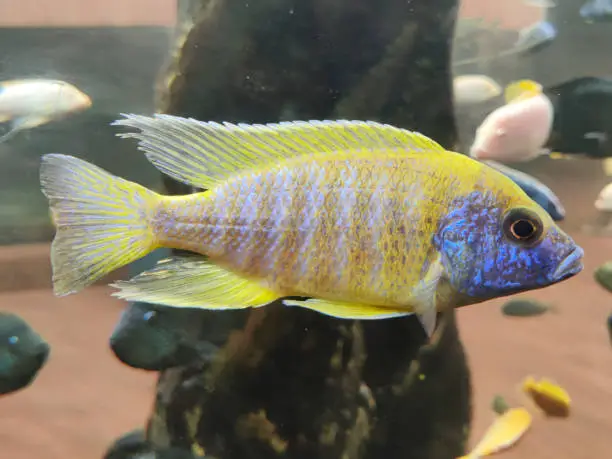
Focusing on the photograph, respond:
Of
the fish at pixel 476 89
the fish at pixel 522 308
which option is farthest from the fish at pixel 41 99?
the fish at pixel 522 308

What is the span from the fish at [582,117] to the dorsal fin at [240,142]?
1184mm

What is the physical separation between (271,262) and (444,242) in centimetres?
27

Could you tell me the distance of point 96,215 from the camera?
A: 0.85 meters

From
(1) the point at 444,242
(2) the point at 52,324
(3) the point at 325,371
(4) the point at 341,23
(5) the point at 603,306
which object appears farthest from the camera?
(5) the point at 603,306

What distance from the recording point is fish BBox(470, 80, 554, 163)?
1767mm

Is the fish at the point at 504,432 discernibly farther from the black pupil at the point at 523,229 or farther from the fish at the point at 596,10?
the fish at the point at 596,10

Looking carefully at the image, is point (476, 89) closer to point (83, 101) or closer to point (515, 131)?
point (515, 131)

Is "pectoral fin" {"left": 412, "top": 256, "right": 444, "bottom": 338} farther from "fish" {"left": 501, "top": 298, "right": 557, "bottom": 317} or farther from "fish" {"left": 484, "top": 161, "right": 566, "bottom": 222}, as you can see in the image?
"fish" {"left": 501, "top": 298, "right": 557, "bottom": 317}

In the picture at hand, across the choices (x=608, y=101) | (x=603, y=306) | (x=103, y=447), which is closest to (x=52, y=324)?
(x=103, y=447)

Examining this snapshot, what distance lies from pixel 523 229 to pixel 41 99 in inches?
60.5

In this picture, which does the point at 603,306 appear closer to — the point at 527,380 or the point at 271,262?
the point at 527,380

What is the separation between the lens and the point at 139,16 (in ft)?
5.79

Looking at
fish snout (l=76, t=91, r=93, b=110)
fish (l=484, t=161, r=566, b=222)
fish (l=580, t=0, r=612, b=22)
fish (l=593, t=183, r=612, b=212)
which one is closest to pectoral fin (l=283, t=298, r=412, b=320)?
fish (l=484, t=161, r=566, b=222)

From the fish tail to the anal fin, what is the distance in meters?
0.07
